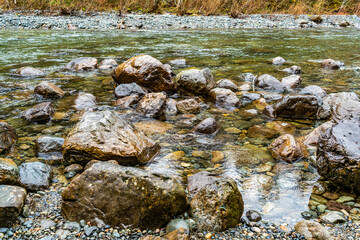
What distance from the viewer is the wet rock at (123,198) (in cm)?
198

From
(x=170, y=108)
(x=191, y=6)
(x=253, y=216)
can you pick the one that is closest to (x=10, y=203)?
(x=253, y=216)

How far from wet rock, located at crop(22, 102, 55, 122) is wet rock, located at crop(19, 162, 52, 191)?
1.51 m

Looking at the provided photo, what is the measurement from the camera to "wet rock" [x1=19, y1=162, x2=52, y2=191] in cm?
233

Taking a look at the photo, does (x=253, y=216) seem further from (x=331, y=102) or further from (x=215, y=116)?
(x=331, y=102)

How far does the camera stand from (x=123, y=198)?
2016mm

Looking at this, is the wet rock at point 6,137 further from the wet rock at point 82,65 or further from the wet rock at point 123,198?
the wet rock at point 82,65

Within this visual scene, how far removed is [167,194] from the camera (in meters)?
2.04

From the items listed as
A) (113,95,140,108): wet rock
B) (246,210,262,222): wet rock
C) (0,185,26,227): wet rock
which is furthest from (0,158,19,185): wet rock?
(113,95,140,108): wet rock

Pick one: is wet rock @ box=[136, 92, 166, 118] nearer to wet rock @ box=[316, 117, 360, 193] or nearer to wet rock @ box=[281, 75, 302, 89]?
wet rock @ box=[316, 117, 360, 193]

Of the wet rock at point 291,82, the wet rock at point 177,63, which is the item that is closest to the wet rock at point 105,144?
the wet rock at point 291,82

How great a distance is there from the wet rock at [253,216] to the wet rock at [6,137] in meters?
2.60

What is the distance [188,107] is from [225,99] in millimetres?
726

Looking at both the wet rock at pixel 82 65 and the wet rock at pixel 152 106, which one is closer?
the wet rock at pixel 152 106

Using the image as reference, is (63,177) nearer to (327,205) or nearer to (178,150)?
(178,150)
